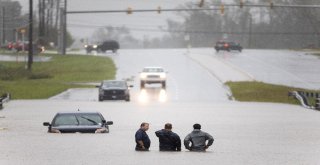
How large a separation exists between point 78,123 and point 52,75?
64567mm

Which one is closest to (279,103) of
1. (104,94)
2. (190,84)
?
(104,94)

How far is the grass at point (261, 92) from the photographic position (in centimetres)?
7303

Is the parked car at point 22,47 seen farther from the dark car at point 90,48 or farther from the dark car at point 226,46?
the dark car at point 226,46

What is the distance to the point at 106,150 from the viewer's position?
2933cm

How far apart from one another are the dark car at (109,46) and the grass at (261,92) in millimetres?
62755

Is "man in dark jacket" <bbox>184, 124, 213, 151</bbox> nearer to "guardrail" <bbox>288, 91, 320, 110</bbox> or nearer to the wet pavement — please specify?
the wet pavement

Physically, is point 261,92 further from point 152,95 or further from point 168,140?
point 168,140

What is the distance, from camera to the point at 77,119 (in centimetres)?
3553

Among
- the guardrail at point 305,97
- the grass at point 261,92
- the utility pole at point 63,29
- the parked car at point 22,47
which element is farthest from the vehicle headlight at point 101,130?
the utility pole at point 63,29

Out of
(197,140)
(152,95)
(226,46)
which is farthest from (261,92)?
(226,46)

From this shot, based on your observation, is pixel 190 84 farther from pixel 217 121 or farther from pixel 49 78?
pixel 217 121

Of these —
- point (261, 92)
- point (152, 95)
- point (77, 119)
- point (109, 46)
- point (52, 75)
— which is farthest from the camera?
point (109, 46)

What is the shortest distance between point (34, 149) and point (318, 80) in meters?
65.0

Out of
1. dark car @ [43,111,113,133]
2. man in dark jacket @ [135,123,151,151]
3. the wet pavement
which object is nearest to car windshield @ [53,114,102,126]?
dark car @ [43,111,113,133]
